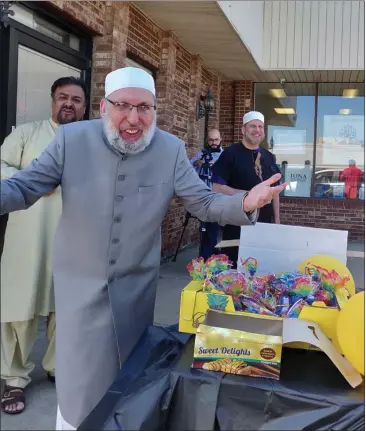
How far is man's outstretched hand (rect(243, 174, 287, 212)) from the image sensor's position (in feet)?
5.65

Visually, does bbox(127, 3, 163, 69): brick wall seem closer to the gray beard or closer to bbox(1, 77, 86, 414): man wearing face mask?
bbox(1, 77, 86, 414): man wearing face mask

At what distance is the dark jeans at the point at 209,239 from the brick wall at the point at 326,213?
14.8 feet

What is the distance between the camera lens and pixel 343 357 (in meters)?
1.62

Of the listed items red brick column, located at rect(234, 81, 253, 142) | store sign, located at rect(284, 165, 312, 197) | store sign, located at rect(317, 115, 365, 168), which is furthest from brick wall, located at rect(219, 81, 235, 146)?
store sign, located at rect(317, 115, 365, 168)

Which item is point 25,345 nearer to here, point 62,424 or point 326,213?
point 62,424

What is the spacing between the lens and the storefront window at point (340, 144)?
34.7 feet

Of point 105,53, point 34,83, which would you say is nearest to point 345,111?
point 105,53

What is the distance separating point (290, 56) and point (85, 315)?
7.71 m

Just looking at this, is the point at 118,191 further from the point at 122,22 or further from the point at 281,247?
the point at 122,22

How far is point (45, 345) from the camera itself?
3.37m

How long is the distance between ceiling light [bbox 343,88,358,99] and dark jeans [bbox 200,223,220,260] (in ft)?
18.8

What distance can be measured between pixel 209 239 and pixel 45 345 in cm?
322

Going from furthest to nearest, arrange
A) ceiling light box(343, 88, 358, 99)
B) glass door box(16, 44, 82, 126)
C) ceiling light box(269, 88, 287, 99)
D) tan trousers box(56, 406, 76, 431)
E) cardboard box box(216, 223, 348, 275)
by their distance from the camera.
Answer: ceiling light box(269, 88, 287, 99) < ceiling light box(343, 88, 358, 99) < glass door box(16, 44, 82, 126) < cardboard box box(216, 223, 348, 275) < tan trousers box(56, 406, 76, 431)

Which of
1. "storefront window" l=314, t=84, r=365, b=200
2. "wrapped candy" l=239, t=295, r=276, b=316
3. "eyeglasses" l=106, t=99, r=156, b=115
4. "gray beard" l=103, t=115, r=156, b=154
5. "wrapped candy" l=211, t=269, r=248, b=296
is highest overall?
"storefront window" l=314, t=84, r=365, b=200
